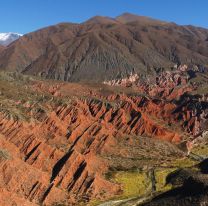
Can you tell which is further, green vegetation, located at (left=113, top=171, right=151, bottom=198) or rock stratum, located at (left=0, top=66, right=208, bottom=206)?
green vegetation, located at (left=113, top=171, right=151, bottom=198)

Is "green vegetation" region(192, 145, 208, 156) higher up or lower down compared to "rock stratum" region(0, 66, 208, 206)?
lower down

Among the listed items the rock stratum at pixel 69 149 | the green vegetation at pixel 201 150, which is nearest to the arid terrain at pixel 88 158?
the rock stratum at pixel 69 149

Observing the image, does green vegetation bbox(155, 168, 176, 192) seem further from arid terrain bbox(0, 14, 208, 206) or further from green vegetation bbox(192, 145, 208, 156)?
green vegetation bbox(192, 145, 208, 156)

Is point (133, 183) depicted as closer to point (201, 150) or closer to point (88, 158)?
point (88, 158)

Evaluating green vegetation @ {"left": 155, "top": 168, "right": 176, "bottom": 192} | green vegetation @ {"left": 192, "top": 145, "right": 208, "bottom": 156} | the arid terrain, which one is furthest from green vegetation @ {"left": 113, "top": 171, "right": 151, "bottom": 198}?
green vegetation @ {"left": 192, "top": 145, "right": 208, "bottom": 156}

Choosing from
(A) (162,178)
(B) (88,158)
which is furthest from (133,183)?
(B) (88,158)

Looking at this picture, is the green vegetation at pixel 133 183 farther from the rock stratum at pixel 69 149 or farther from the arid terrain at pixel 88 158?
the rock stratum at pixel 69 149

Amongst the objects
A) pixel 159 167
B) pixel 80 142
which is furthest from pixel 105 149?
pixel 159 167

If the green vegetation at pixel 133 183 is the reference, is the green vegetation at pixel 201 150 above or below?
below

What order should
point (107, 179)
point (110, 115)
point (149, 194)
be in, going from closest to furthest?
point (149, 194), point (107, 179), point (110, 115)

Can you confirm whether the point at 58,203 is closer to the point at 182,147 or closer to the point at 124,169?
the point at 124,169

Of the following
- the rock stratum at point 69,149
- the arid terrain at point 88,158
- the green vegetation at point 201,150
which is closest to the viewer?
the arid terrain at point 88,158
